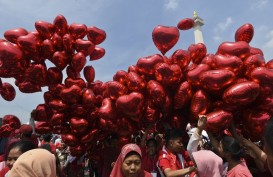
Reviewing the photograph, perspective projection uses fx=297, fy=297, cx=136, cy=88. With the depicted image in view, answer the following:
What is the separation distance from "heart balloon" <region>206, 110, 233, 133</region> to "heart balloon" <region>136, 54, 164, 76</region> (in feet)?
2.35

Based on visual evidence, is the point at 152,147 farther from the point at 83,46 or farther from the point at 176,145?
the point at 83,46

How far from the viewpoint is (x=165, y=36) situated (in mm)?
2980

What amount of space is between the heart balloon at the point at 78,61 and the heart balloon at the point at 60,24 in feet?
1.17

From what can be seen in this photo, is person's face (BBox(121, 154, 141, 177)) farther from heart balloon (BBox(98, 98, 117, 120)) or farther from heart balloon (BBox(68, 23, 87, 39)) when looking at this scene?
heart balloon (BBox(68, 23, 87, 39))

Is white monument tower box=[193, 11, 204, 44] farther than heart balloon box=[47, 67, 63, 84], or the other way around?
white monument tower box=[193, 11, 204, 44]

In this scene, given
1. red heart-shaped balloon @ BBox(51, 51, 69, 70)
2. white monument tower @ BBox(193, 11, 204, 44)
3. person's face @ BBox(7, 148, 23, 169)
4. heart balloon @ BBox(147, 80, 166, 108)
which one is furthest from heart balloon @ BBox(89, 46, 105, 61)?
white monument tower @ BBox(193, 11, 204, 44)

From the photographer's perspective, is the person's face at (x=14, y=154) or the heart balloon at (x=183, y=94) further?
the heart balloon at (x=183, y=94)

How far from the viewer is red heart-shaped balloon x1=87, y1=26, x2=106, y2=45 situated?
3.56 metres

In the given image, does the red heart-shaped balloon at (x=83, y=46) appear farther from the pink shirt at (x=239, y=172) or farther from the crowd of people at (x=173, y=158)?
the pink shirt at (x=239, y=172)

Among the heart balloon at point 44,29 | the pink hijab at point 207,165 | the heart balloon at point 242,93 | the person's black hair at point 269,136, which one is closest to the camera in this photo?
the person's black hair at point 269,136

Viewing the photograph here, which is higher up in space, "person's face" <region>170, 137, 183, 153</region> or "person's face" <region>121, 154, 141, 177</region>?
"person's face" <region>170, 137, 183, 153</region>

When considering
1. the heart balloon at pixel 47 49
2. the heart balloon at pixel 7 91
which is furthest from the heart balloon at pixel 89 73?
the heart balloon at pixel 7 91

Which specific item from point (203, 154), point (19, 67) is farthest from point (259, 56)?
point (19, 67)

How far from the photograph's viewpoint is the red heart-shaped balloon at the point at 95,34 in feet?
11.7
